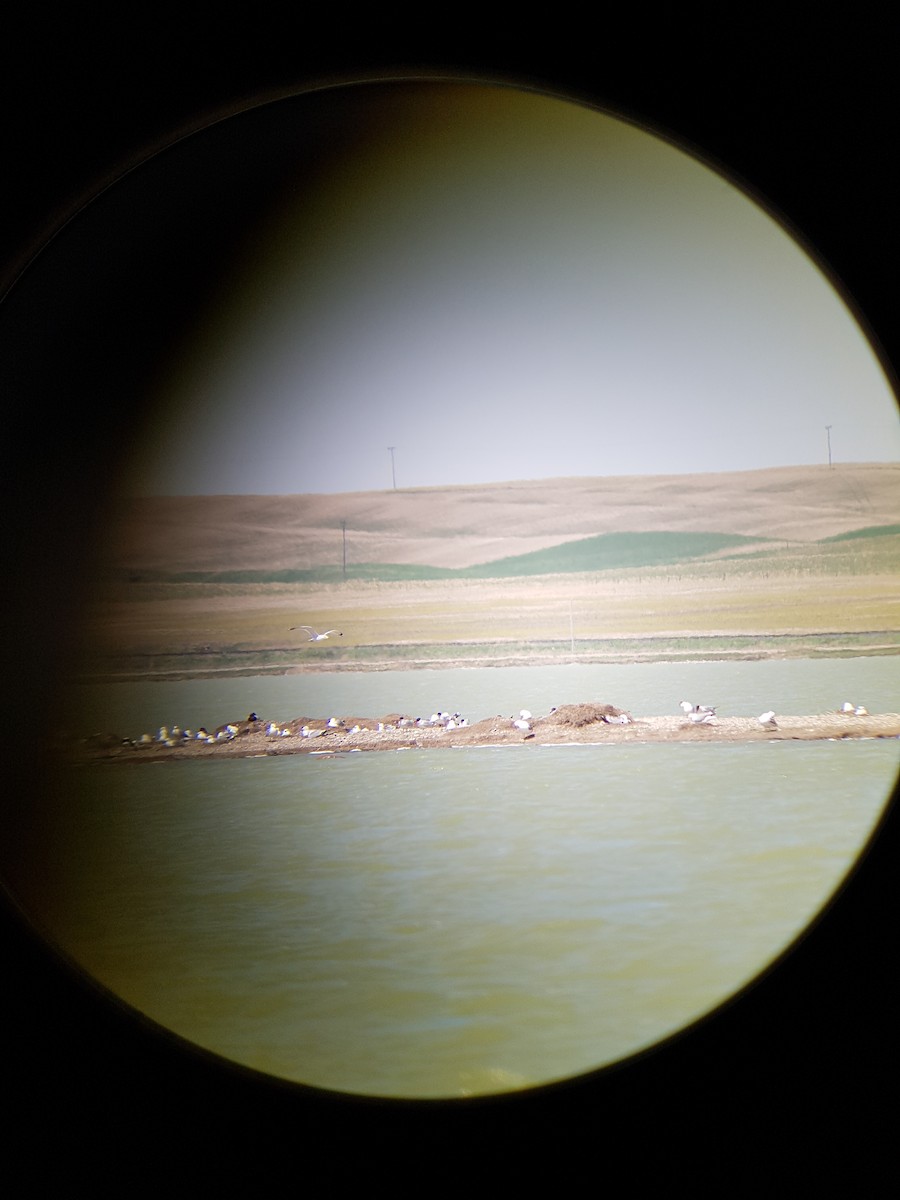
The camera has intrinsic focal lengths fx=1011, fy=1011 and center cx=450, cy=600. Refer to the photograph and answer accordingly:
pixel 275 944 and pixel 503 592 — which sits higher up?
pixel 503 592

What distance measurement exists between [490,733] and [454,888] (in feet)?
5.79

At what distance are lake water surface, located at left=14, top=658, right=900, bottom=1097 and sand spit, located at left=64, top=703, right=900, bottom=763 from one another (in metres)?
0.13

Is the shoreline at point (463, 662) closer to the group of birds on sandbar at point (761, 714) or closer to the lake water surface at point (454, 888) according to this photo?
the lake water surface at point (454, 888)

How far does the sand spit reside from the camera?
4730 mm

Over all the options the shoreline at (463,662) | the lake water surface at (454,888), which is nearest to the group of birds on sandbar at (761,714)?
Answer: the lake water surface at (454,888)

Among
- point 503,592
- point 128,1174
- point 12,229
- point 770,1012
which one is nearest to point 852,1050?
point 770,1012

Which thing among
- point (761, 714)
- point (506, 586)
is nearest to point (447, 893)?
point (761, 714)

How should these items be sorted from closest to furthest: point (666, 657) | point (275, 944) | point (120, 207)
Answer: point (275, 944)
point (120, 207)
point (666, 657)

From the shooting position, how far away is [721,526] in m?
8.91

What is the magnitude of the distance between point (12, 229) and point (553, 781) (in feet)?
11.1

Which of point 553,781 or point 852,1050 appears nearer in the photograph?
point 852,1050

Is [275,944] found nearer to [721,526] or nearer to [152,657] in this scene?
[152,657]

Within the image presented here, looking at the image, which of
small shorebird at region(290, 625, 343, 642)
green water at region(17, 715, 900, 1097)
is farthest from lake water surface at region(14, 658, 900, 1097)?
small shorebird at region(290, 625, 343, 642)

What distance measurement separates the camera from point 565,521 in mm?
8773
